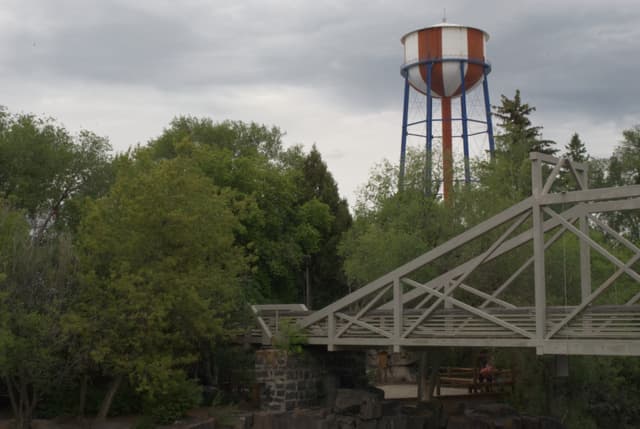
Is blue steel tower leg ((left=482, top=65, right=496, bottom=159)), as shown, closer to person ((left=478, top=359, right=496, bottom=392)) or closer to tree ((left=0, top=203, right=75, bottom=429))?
person ((left=478, top=359, right=496, bottom=392))

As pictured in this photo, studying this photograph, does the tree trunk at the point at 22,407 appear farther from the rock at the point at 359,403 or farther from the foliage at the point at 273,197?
the foliage at the point at 273,197

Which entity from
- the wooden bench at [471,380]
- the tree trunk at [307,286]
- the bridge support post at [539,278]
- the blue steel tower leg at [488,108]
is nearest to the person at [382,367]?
the wooden bench at [471,380]

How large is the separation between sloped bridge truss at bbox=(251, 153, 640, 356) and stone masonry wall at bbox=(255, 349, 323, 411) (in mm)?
795

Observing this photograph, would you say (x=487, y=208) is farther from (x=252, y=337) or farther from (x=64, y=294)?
→ (x=64, y=294)

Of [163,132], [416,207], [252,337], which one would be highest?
[163,132]

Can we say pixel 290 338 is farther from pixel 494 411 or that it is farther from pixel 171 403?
pixel 494 411

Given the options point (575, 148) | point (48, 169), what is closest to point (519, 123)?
point (575, 148)

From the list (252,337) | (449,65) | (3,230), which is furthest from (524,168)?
(3,230)

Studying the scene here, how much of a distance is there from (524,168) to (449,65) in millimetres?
9923

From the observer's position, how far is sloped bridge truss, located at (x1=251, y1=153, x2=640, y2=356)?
22.2 m

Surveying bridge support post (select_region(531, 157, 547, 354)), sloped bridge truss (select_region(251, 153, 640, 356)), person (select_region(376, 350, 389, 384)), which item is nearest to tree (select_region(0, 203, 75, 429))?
sloped bridge truss (select_region(251, 153, 640, 356))

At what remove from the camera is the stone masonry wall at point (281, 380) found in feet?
93.2

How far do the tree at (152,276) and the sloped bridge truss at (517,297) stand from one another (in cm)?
363

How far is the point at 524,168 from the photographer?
38.1 m
